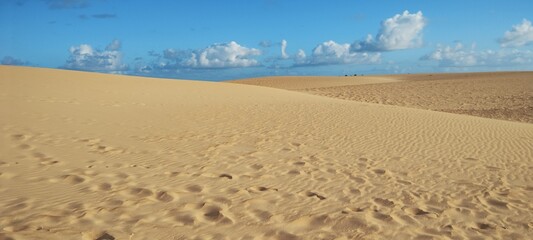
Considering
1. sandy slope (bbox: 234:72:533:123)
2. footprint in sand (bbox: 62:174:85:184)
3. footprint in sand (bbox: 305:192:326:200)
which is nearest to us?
footprint in sand (bbox: 305:192:326:200)

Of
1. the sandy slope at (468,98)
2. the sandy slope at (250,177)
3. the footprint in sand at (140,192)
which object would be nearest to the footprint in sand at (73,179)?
the sandy slope at (250,177)

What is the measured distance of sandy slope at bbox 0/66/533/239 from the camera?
4480mm

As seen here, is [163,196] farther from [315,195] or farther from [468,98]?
[468,98]

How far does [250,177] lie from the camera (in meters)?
6.37

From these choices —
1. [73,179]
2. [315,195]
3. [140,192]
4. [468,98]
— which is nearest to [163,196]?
[140,192]

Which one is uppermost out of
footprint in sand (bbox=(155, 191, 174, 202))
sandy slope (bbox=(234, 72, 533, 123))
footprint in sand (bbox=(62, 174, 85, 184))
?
footprint in sand (bbox=(62, 174, 85, 184))

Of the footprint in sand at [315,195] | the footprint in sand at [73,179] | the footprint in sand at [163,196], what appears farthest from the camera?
the footprint in sand at [73,179]

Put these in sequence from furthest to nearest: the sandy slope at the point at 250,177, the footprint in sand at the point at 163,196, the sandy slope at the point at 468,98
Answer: the sandy slope at the point at 468,98
the footprint in sand at the point at 163,196
the sandy slope at the point at 250,177

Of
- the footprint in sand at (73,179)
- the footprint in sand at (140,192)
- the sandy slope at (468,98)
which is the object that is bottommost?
the sandy slope at (468,98)

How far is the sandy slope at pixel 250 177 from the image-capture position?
4.48m

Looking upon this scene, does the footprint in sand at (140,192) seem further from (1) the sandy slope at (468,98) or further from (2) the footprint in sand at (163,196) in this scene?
(1) the sandy slope at (468,98)

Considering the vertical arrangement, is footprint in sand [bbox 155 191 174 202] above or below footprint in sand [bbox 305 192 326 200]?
above

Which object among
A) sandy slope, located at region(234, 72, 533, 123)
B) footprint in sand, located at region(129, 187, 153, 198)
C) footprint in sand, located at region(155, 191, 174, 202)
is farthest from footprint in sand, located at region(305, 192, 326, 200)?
sandy slope, located at region(234, 72, 533, 123)

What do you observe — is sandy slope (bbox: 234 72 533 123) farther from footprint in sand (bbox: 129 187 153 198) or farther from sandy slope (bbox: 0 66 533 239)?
footprint in sand (bbox: 129 187 153 198)
